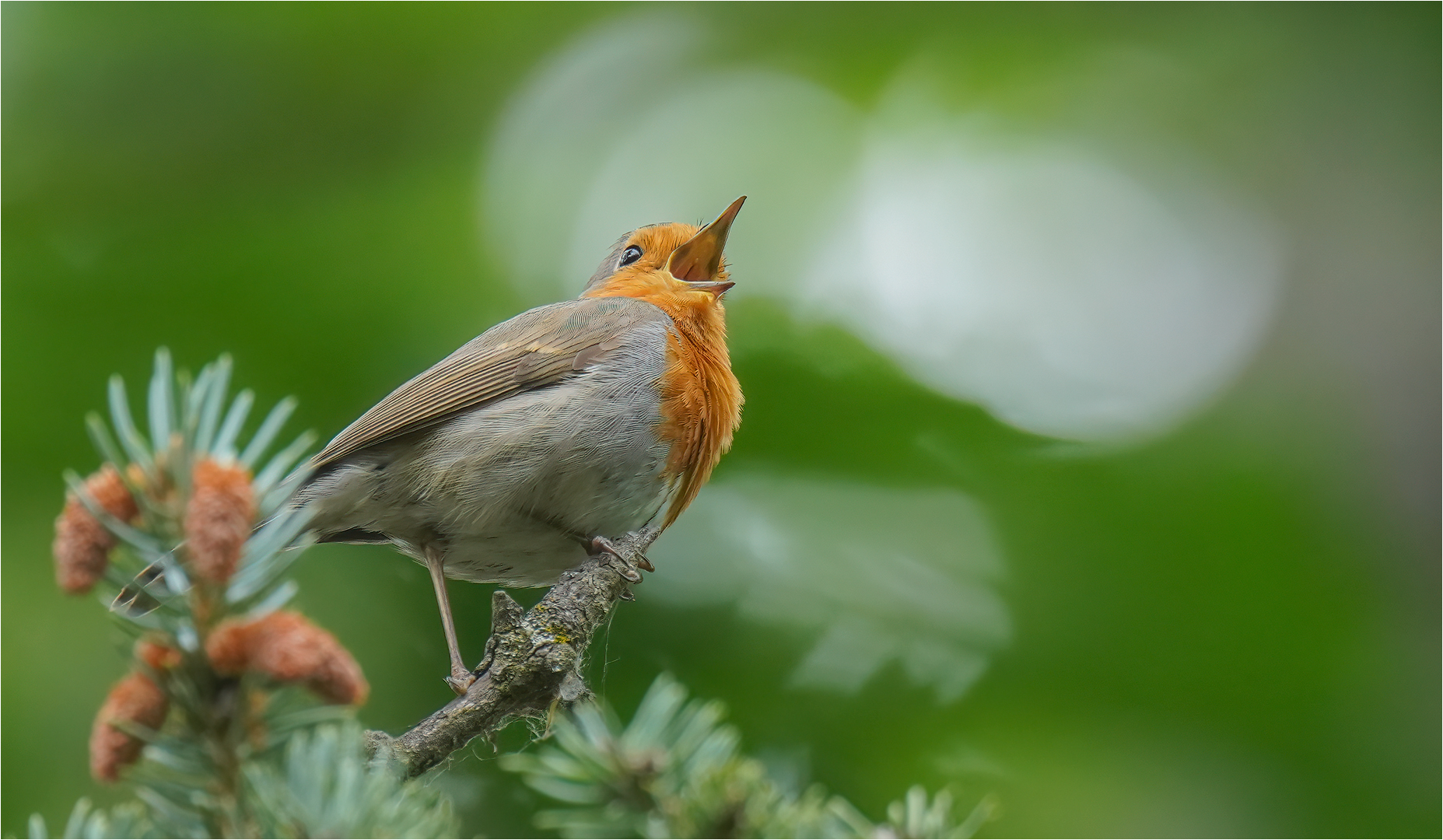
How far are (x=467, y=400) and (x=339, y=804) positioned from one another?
228cm

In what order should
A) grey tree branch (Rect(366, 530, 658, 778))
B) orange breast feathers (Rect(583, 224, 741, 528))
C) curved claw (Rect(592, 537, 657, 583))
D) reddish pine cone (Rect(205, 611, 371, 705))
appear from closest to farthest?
1. reddish pine cone (Rect(205, 611, 371, 705))
2. grey tree branch (Rect(366, 530, 658, 778))
3. curved claw (Rect(592, 537, 657, 583))
4. orange breast feathers (Rect(583, 224, 741, 528))

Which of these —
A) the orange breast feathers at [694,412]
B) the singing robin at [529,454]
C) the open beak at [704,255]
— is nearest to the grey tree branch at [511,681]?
the singing robin at [529,454]

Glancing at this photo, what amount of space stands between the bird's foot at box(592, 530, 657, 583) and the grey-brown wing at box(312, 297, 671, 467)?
848 millimetres

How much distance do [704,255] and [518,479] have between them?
4.00 feet

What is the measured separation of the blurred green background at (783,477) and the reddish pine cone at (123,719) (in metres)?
2.51

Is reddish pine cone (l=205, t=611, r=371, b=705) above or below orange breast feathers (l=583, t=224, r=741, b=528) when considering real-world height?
below

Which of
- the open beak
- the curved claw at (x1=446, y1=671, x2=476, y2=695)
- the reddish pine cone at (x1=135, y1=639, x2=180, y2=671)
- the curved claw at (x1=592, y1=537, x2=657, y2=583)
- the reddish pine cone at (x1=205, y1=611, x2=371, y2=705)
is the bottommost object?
the curved claw at (x1=446, y1=671, x2=476, y2=695)

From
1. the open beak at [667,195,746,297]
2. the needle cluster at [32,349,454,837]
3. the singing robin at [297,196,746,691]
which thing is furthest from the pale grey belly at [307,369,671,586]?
the needle cluster at [32,349,454,837]

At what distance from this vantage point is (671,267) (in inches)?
153

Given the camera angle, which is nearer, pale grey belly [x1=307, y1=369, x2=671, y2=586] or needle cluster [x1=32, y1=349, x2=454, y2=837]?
Answer: needle cluster [x1=32, y1=349, x2=454, y2=837]

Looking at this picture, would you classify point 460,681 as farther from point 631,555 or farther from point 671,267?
point 671,267

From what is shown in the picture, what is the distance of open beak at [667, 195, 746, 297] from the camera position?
3.59 meters

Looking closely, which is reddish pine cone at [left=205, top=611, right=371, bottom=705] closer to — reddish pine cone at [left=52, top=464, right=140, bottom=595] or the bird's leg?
reddish pine cone at [left=52, top=464, right=140, bottom=595]

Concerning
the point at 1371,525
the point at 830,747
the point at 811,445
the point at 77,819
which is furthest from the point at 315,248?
the point at 1371,525
